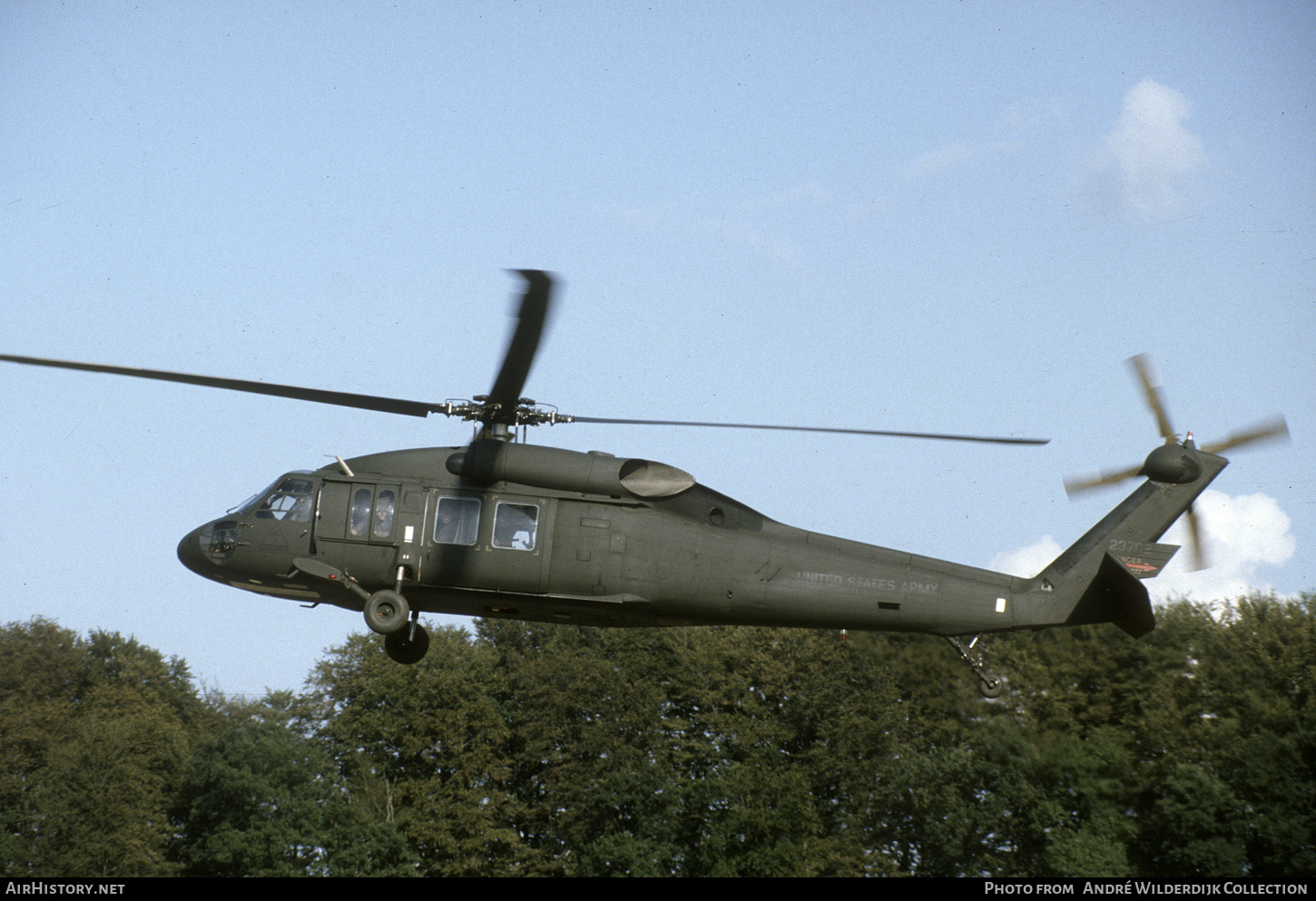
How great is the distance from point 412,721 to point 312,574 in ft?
139

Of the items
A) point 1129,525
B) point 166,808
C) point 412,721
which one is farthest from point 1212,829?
point 166,808

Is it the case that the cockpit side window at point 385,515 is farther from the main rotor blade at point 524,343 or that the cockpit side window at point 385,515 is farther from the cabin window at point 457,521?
the main rotor blade at point 524,343

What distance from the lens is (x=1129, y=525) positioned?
64.1 feet

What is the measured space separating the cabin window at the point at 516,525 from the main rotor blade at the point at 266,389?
6.56 ft

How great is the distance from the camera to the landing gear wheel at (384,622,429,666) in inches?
736

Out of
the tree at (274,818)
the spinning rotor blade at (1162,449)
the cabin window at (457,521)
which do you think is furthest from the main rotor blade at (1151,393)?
the tree at (274,818)

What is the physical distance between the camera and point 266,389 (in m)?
17.0

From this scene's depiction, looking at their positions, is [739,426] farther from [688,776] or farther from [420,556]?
[688,776]

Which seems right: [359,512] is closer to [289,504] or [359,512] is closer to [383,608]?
[289,504]

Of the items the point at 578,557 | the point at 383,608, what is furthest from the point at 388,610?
the point at 578,557

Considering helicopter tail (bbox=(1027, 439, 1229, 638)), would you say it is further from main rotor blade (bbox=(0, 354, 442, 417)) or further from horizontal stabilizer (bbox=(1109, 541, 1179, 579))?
main rotor blade (bbox=(0, 354, 442, 417))

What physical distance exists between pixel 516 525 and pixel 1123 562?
31.3 feet

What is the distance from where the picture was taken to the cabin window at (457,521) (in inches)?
708

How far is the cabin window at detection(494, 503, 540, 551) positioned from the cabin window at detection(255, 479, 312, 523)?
309cm
